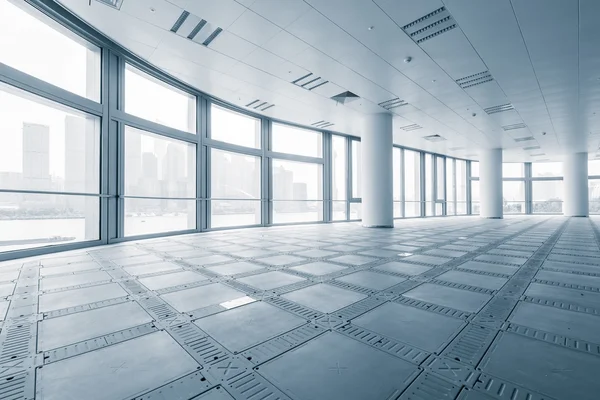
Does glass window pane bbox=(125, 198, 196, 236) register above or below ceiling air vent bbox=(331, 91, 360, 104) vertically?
below

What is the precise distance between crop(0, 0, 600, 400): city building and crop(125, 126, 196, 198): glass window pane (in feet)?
0.23

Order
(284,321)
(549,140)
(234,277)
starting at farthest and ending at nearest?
1. (549,140)
2. (234,277)
3. (284,321)

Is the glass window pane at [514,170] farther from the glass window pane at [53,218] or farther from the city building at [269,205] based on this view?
the glass window pane at [53,218]

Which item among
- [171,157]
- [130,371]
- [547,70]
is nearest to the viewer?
[130,371]

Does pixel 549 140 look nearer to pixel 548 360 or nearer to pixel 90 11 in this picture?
pixel 548 360

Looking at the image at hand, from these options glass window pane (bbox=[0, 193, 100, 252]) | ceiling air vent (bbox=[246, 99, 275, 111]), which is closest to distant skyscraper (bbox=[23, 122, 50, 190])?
glass window pane (bbox=[0, 193, 100, 252])

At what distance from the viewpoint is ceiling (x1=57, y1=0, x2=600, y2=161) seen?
457 cm

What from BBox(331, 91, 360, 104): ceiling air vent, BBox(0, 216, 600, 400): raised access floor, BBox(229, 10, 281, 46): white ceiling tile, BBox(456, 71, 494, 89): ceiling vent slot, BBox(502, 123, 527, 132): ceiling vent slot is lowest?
BBox(0, 216, 600, 400): raised access floor

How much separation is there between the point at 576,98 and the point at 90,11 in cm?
1228

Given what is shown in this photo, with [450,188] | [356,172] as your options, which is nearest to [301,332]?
[356,172]

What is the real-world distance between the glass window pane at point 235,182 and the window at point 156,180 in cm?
76

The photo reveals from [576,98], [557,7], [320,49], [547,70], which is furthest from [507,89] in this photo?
[320,49]

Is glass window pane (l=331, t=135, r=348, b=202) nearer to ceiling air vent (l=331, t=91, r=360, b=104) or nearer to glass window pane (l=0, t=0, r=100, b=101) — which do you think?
ceiling air vent (l=331, t=91, r=360, b=104)

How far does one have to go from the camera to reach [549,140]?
13.6m
